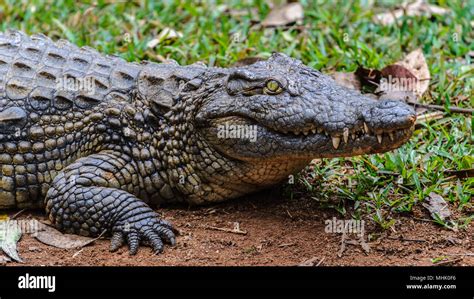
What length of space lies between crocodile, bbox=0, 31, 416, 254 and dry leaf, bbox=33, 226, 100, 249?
0.07 m

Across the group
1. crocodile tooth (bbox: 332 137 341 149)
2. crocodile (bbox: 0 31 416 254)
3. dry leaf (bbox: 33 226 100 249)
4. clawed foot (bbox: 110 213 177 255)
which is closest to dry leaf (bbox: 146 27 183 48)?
crocodile (bbox: 0 31 416 254)

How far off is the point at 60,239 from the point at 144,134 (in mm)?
1055

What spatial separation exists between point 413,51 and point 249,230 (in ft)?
11.5

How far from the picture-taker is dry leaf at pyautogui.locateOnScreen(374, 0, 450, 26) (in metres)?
9.25

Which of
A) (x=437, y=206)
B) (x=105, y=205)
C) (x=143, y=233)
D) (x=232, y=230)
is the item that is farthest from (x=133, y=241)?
(x=437, y=206)

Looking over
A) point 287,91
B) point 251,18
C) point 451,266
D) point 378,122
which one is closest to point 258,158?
point 287,91

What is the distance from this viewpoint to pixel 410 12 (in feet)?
31.1

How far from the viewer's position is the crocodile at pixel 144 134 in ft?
19.2

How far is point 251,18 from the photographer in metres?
9.41

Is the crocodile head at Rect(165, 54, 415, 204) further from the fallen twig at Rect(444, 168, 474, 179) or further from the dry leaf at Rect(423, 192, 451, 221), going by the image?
the fallen twig at Rect(444, 168, 474, 179)

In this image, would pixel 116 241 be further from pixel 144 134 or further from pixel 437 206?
pixel 437 206

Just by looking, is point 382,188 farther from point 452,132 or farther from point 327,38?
point 327,38

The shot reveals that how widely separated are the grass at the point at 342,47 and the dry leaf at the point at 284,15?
0.36 ft

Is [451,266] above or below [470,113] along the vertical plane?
below
